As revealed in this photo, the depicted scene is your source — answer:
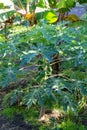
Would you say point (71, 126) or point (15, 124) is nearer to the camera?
point (71, 126)

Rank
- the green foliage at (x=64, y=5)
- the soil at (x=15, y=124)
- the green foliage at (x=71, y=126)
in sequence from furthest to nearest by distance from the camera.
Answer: the green foliage at (x=64, y=5) < the soil at (x=15, y=124) < the green foliage at (x=71, y=126)

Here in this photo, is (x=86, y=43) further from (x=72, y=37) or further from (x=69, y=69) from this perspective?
(x=69, y=69)

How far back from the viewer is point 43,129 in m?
3.26

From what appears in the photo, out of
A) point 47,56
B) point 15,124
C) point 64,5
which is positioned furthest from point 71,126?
point 64,5

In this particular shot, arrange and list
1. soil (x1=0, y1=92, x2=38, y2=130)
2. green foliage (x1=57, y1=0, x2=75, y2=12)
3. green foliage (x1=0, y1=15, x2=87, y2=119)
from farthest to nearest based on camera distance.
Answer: green foliage (x1=57, y1=0, x2=75, y2=12)
soil (x1=0, y1=92, x2=38, y2=130)
green foliage (x1=0, y1=15, x2=87, y2=119)

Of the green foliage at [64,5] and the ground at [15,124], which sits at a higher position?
the green foliage at [64,5]

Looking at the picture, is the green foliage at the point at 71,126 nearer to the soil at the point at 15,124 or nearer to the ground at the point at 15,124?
the ground at the point at 15,124

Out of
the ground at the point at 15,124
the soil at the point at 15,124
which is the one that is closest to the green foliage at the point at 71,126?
the ground at the point at 15,124

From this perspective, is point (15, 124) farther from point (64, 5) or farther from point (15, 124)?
point (64, 5)

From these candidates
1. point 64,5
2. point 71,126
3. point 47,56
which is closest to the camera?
Result: point 47,56

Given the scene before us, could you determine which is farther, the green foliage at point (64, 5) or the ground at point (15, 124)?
the green foliage at point (64, 5)

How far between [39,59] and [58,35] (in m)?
0.35

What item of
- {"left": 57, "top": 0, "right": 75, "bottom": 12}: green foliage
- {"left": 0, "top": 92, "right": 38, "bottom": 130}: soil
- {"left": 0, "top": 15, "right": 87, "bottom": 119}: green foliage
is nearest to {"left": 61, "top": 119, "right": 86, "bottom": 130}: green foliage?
{"left": 0, "top": 92, "right": 38, "bottom": 130}: soil

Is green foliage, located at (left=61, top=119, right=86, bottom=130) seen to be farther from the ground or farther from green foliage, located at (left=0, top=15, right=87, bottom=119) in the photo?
green foliage, located at (left=0, top=15, right=87, bottom=119)
